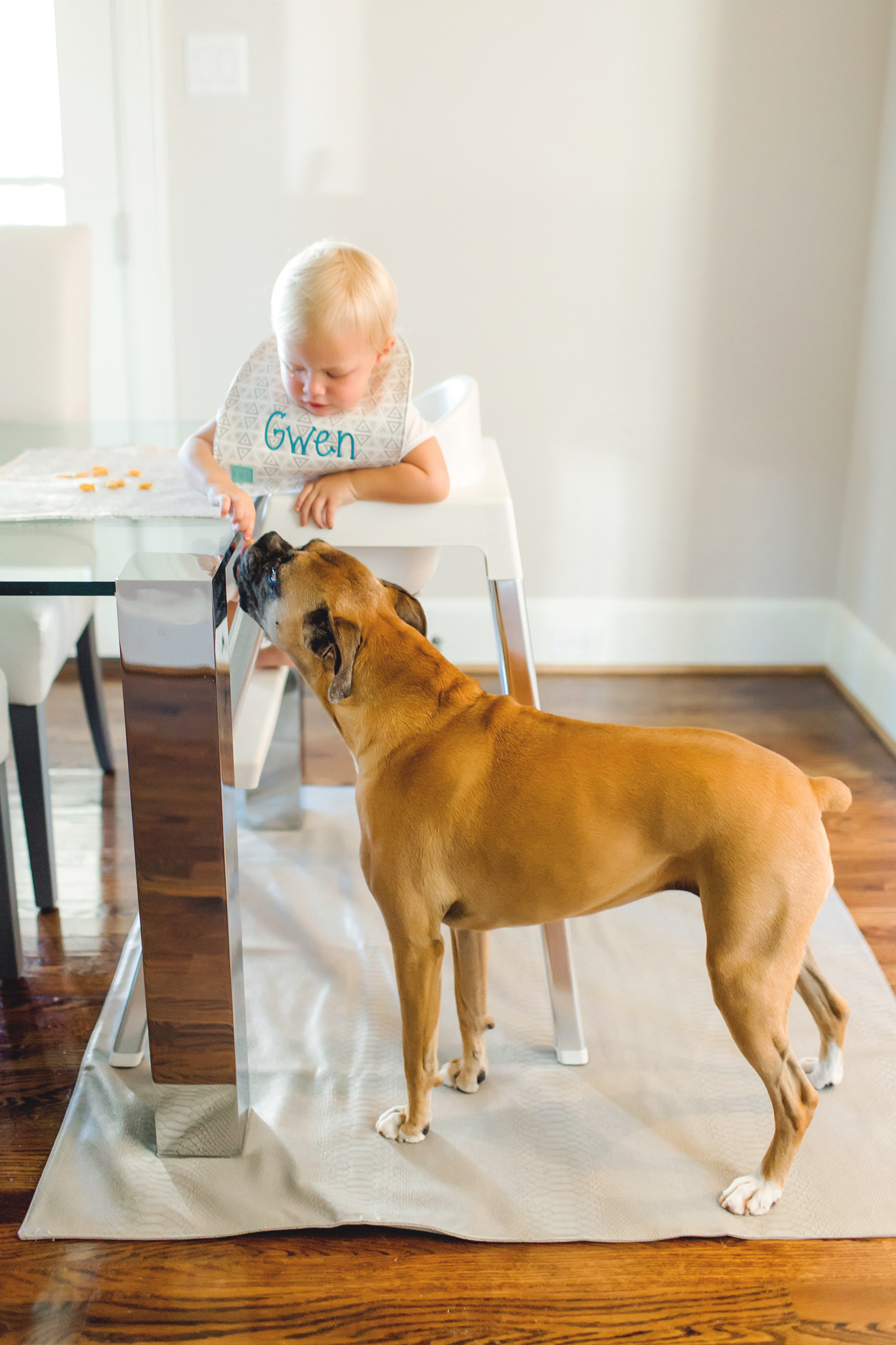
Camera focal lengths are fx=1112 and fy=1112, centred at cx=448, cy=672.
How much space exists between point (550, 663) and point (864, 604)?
30.6 inches

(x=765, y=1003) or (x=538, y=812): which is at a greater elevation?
(x=538, y=812)

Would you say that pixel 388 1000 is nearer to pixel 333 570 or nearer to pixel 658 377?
pixel 333 570

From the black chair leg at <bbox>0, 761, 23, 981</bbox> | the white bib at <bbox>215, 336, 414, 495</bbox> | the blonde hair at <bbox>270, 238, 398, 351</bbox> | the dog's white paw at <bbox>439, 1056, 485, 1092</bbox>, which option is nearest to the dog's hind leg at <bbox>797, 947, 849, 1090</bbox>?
the dog's white paw at <bbox>439, 1056, 485, 1092</bbox>

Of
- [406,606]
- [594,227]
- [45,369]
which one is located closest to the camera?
[406,606]

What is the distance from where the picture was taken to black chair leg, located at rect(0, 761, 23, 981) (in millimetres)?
1527

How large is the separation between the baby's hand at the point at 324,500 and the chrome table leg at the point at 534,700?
208 millimetres

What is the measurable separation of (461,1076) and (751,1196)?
0.38m

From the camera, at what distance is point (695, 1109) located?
1.40 metres

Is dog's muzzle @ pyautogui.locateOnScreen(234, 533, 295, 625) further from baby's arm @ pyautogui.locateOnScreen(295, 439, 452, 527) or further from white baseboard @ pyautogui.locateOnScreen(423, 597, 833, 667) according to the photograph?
white baseboard @ pyautogui.locateOnScreen(423, 597, 833, 667)

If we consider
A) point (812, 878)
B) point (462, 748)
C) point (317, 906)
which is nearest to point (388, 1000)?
point (317, 906)

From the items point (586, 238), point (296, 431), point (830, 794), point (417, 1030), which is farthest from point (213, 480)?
point (586, 238)

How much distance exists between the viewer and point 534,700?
137 centimetres

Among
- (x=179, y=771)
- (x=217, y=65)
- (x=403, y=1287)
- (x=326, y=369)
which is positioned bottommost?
(x=403, y=1287)

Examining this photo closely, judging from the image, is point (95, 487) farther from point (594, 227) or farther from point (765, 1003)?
point (594, 227)
